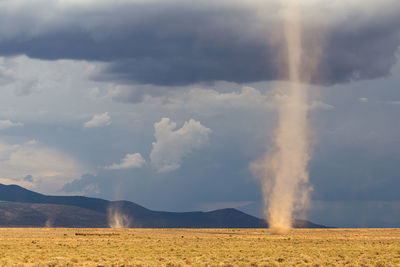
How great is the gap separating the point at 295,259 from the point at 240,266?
829cm

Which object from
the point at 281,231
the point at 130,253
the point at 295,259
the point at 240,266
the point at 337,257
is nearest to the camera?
the point at 240,266

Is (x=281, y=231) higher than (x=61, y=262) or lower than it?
higher

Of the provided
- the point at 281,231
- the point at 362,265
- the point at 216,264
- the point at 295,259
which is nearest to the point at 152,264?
the point at 216,264

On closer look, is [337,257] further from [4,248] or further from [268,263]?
[4,248]

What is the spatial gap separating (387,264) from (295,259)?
901cm

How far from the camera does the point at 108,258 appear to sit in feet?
205

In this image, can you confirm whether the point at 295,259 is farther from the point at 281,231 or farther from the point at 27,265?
the point at 281,231

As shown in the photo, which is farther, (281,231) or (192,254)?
(281,231)

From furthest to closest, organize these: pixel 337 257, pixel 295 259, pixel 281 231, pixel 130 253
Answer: pixel 281 231 < pixel 130 253 < pixel 337 257 < pixel 295 259

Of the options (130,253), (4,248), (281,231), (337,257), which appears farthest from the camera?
(281,231)

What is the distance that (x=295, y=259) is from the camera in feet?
199

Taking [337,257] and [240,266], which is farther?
[337,257]

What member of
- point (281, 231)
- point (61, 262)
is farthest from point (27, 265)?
point (281, 231)

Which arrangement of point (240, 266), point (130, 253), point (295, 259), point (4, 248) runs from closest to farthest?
1. point (240, 266)
2. point (295, 259)
3. point (130, 253)
4. point (4, 248)
